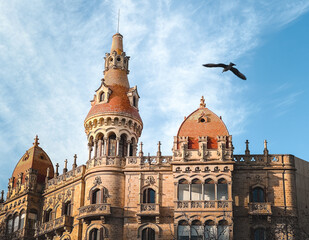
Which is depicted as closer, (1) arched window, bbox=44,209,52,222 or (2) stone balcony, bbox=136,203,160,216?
(2) stone balcony, bbox=136,203,160,216

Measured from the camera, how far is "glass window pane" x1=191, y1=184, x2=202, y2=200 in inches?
2453

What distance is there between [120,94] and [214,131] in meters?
11.9

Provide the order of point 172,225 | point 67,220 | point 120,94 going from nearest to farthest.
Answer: point 172,225 < point 67,220 < point 120,94

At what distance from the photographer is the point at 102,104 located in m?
69.9

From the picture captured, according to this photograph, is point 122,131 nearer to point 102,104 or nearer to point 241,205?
point 102,104

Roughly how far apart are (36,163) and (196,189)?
72.9ft

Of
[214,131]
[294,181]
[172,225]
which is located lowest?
[172,225]

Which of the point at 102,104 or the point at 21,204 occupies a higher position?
the point at 102,104

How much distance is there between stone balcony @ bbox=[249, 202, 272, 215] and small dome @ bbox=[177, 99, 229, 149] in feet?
22.6

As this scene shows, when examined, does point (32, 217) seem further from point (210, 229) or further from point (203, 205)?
point (210, 229)

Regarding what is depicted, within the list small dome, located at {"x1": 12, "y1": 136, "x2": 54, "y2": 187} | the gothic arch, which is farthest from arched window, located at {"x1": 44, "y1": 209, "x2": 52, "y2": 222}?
the gothic arch

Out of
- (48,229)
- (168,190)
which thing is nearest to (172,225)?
(168,190)

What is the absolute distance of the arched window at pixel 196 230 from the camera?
6047 cm

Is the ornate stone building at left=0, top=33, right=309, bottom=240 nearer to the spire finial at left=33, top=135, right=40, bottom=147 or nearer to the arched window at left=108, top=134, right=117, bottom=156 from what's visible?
the arched window at left=108, top=134, right=117, bottom=156
